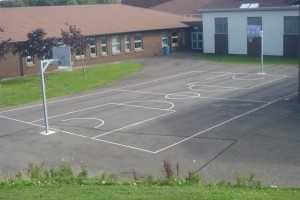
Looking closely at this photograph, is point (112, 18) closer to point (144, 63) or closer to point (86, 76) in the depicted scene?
point (144, 63)

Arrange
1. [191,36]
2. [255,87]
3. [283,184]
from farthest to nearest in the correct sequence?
1. [191,36]
2. [255,87]
3. [283,184]

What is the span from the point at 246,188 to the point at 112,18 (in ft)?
138

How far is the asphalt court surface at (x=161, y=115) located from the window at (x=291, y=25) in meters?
10.4

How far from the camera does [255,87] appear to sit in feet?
105

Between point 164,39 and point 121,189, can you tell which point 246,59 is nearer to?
point 164,39

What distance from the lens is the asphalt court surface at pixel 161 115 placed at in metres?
19.3

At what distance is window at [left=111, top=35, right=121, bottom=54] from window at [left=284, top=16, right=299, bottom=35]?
16011mm

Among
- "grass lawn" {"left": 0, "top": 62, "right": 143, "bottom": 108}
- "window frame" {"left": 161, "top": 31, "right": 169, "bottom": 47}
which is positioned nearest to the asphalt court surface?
"grass lawn" {"left": 0, "top": 62, "right": 143, "bottom": 108}

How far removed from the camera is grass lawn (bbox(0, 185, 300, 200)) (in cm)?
1002

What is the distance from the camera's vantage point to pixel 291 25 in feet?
152

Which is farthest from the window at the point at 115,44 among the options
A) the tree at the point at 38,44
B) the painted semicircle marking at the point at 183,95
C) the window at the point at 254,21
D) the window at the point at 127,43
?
the painted semicircle marking at the point at 183,95

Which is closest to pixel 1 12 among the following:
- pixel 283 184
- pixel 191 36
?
pixel 191 36

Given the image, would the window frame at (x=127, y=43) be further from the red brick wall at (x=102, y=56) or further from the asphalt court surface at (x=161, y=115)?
the asphalt court surface at (x=161, y=115)

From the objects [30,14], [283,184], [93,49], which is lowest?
[283,184]
